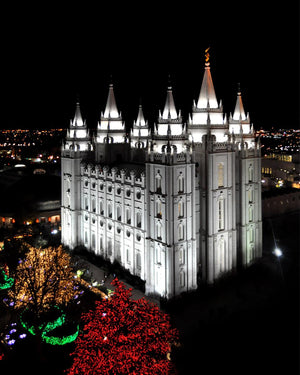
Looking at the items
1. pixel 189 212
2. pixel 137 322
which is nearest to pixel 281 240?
pixel 189 212

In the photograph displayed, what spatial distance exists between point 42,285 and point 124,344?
46.4 feet

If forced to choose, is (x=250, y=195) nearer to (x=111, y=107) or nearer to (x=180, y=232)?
(x=180, y=232)

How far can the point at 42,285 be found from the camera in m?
37.5

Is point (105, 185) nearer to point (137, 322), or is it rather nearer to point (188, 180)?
point (188, 180)

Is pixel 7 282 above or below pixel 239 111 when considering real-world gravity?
below

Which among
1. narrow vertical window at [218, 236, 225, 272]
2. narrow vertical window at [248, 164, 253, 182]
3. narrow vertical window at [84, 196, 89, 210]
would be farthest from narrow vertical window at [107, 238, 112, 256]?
narrow vertical window at [248, 164, 253, 182]

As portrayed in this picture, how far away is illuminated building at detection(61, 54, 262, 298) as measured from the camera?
141ft

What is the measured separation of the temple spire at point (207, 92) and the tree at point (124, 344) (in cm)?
2745

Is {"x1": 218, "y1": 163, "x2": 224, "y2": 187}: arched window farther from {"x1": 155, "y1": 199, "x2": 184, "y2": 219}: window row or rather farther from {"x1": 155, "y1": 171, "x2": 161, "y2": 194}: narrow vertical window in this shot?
{"x1": 155, "y1": 171, "x2": 161, "y2": 194}: narrow vertical window

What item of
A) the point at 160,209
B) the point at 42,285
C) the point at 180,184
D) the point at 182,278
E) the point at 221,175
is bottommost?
the point at 182,278

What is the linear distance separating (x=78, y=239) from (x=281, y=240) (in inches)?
1135

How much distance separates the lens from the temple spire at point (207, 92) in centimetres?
4809

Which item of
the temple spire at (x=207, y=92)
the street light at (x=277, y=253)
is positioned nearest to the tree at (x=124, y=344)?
the temple spire at (x=207, y=92)

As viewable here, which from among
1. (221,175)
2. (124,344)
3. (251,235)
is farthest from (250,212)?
(124,344)
